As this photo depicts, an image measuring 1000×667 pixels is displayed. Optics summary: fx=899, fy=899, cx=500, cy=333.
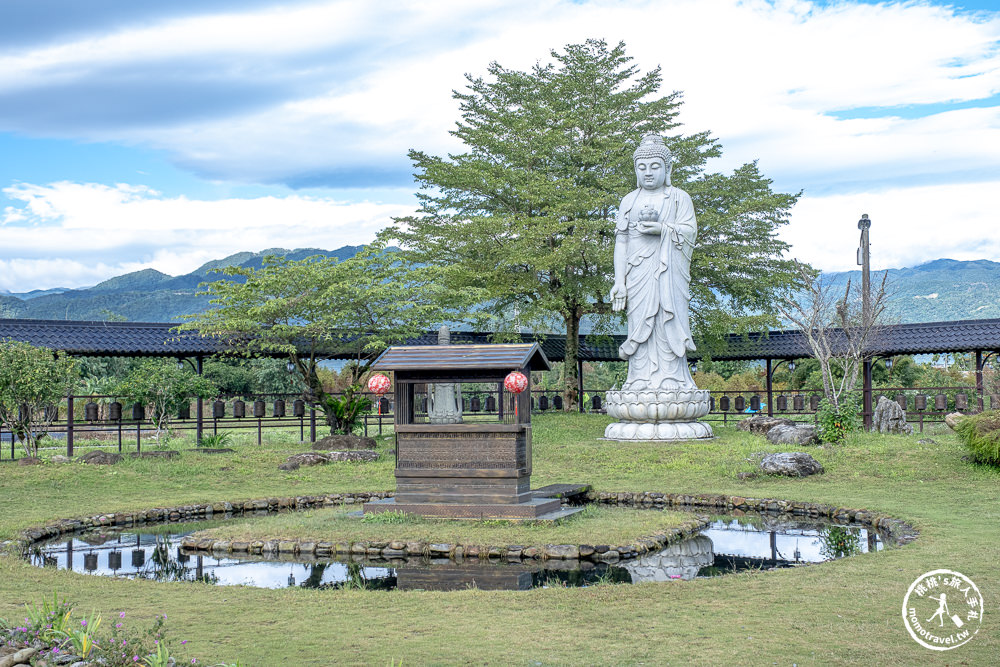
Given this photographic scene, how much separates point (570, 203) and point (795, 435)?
863cm

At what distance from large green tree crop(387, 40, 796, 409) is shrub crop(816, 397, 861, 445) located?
6179mm

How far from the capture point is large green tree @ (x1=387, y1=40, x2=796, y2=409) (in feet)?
78.1

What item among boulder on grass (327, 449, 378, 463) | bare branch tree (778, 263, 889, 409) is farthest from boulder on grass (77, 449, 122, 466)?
bare branch tree (778, 263, 889, 409)

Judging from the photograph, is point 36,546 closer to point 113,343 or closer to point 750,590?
point 750,590

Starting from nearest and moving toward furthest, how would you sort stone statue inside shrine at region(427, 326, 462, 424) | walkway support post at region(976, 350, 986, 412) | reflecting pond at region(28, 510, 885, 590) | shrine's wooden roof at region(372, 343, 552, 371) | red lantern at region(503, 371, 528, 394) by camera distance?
reflecting pond at region(28, 510, 885, 590)
red lantern at region(503, 371, 528, 394)
shrine's wooden roof at region(372, 343, 552, 371)
stone statue inside shrine at region(427, 326, 462, 424)
walkway support post at region(976, 350, 986, 412)

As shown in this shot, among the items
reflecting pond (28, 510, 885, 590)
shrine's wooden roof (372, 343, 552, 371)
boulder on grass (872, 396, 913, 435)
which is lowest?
reflecting pond (28, 510, 885, 590)

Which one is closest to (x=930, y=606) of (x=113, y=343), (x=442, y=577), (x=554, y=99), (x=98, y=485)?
(x=442, y=577)

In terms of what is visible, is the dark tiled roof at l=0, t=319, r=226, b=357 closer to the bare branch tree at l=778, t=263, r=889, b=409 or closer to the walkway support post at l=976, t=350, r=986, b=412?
the bare branch tree at l=778, t=263, r=889, b=409

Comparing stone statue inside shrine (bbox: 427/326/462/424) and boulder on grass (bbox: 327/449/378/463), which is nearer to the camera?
boulder on grass (bbox: 327/449/378/463)

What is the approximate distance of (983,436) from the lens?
14281mm

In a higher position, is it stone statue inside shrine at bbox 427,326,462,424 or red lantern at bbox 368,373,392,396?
red lantern at bbox 368,373,392,396

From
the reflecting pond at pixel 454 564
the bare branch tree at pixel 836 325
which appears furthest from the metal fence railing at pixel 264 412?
the reflecting pond at pixel 454 564

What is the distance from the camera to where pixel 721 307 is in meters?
25.9

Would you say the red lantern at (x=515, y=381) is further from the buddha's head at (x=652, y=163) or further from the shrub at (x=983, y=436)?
the buddha's head at (x=652, y=163)
